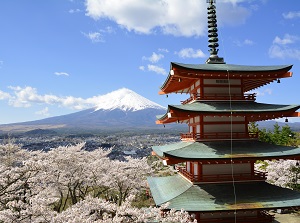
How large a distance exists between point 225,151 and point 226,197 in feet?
6.93

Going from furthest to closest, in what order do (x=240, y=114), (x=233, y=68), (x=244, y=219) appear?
1. (x=233, y=68)
2. (x=240, y=114)
3. (x=244, y=219)

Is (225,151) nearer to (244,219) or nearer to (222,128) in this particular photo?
(222,128)

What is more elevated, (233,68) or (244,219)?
(233,68)

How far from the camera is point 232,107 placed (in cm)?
1470

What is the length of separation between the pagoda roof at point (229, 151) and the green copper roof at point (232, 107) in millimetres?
1717

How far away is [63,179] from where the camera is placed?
25.3 meters

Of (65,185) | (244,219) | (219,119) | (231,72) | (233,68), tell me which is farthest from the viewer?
(65,185)

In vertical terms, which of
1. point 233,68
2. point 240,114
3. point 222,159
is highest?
point 233,68

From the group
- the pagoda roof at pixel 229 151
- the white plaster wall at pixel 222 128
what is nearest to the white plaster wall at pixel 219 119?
the white plaster wall at pixel 222 128

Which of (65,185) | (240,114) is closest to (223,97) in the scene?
(240,114)

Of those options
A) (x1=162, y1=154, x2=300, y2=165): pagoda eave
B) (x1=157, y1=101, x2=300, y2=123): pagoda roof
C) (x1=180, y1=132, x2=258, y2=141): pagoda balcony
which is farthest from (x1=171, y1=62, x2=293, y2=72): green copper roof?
(x1=162, y1=154, x2=300, y2=165): pagoda eave

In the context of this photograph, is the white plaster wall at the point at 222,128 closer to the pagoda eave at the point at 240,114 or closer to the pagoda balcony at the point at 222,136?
the pagoda balcony at the point at 222,136

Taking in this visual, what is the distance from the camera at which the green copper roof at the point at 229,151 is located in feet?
43.6

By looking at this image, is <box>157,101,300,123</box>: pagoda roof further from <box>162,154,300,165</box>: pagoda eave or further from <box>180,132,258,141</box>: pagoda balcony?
<box>162,154,300,165</box>: pagoda eave
